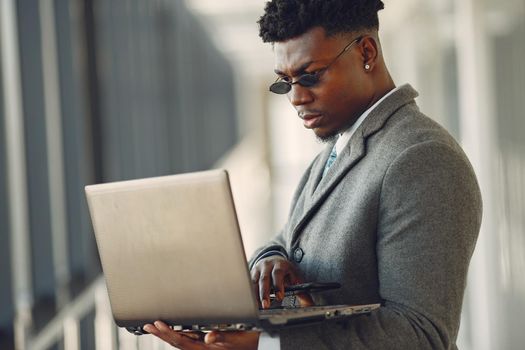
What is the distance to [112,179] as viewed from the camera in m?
6.05

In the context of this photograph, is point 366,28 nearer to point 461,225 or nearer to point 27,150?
point 461,225

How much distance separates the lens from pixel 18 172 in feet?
14.6

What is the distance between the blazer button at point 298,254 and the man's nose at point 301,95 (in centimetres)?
33

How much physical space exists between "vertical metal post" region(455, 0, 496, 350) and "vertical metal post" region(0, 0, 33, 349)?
2.34 m

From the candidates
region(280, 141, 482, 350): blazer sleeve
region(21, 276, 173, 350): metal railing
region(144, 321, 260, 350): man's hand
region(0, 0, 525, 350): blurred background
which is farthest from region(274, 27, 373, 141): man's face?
region(21, 276, 173, 350): metal railing

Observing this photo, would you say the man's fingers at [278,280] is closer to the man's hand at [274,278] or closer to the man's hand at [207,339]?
the man's hand at [274,278]

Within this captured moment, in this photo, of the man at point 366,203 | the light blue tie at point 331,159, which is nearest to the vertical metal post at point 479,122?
the light blue tie at point 331,159

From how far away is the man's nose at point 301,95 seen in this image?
2039 mm

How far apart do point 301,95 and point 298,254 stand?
14.4 inches

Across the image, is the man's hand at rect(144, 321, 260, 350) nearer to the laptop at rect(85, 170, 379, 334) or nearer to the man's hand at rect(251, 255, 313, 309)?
the laptop at rect(85, 170, 379, 334)

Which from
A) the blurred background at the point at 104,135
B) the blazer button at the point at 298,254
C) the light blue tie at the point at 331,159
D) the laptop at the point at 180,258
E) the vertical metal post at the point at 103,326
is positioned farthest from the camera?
the vertical metal post at the point at 103,326

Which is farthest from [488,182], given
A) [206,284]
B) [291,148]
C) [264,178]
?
[291,148]

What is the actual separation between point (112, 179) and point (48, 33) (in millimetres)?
1330

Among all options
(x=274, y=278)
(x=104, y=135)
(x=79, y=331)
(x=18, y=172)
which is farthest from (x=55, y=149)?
(x=274, y=278)
